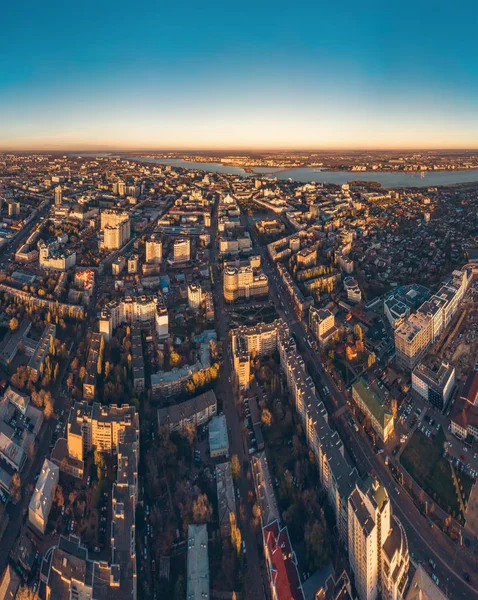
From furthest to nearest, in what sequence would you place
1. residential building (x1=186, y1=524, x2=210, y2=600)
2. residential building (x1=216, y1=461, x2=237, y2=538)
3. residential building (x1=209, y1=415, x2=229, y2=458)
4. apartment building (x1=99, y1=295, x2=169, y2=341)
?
apartment building (x1=99, y1=295, x2=169, y2=341), residential building (x1=209, y1=415, x2=229, y2=458), residential building (x1=216, y1=461, x2=237, y2=538), residential building (x1=186, y1=524, x2=210, y2=600)

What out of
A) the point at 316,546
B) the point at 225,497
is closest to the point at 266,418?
the point at 225,497

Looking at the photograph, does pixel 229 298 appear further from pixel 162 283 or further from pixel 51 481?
pixel 51 481

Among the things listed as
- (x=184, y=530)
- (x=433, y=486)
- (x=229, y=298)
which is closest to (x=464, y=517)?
(x=433, y=486)

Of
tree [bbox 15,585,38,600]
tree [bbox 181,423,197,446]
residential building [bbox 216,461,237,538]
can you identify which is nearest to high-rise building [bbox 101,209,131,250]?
tree [bbox 181,423,197,446]

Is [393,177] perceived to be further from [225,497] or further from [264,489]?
[225,497]

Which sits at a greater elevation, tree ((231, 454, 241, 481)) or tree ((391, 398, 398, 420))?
tree ((391, 398, 398, 420))

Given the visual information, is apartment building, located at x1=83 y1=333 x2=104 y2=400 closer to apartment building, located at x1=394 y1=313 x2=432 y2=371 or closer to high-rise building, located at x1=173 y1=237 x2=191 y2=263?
high-rise building, located at x1=173 y1=237 x2=191 y2=263
